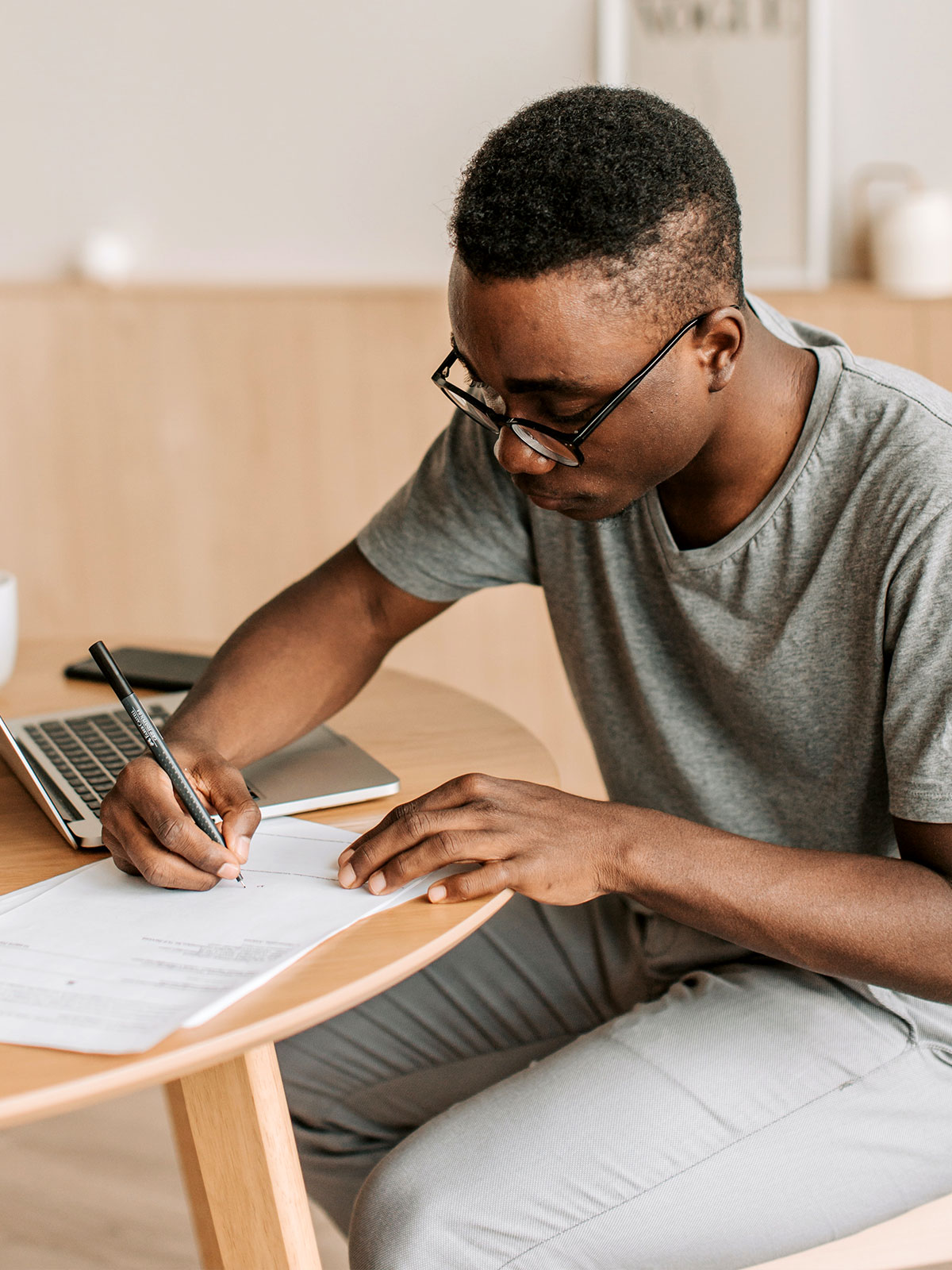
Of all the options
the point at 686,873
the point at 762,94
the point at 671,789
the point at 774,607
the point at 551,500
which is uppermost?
the point at 762,94

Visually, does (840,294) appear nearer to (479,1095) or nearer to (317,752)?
(317,752)

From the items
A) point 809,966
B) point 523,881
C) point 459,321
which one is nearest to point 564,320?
point 459,321

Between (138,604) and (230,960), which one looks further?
(138,604)

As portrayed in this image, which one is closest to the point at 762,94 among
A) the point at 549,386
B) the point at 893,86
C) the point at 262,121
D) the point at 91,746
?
the point at 893,86

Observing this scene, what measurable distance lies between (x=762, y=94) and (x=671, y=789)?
1.64 metres

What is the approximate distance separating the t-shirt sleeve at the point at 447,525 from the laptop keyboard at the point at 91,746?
286mm

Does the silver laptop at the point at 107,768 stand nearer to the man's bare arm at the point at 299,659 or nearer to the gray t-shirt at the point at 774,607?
the man's bare arm at the point at 299,659

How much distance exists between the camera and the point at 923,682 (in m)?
0.96

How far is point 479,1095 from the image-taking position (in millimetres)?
1046

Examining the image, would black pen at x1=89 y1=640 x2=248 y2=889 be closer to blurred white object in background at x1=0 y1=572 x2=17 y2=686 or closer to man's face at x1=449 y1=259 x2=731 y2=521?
man's face at x1=449 y1=259 x2=731 y2=521

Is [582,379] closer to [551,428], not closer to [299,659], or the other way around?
[551,428]

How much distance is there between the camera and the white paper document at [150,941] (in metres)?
0.73

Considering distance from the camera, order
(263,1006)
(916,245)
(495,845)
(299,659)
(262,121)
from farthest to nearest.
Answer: (262,121)
(916,245)
(299,659)
(495,845)
(263,1006)

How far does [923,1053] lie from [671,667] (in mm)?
410
